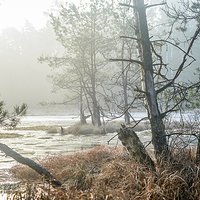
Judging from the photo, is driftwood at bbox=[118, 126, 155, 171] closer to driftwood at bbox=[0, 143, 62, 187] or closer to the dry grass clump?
the dry grass clump

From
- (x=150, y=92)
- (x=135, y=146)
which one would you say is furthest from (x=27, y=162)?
(x=150, y=92)

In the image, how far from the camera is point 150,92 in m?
8.82

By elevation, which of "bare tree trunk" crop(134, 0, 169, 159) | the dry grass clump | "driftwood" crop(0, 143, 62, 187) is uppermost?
"bare tree trunk" crop(134, 0, 169, 159)

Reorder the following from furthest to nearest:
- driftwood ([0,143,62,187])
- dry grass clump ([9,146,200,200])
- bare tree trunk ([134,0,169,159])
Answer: driftwood ([0,143,62,187]) → bare tree trunk ([134,0,169,159]) → dry grass clump ([9,146,200,200])

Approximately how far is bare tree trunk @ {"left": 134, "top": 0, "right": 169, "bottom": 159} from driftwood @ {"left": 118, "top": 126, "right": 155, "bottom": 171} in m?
0.25

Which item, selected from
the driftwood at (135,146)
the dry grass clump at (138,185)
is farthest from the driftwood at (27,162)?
the driftwood at (135,146)

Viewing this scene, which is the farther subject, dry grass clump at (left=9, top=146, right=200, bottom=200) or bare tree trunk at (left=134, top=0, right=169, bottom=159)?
bare tree trunk at (left=134, top=0, right=169, bottom=159)

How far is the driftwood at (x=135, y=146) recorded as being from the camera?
8.82 m

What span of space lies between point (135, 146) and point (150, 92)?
1138 millimetres

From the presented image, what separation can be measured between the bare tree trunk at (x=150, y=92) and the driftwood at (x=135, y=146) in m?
0.25

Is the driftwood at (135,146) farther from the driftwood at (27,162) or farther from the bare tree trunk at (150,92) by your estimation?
the driftwood at (27,162)

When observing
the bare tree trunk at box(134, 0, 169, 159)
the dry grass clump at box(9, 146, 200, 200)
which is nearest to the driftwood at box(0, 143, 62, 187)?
the dry grass clump at box(9, 146, 200, 200)

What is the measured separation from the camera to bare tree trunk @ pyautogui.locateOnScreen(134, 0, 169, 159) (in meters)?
8.76

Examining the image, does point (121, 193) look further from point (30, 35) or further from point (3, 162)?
point (30, 35)
